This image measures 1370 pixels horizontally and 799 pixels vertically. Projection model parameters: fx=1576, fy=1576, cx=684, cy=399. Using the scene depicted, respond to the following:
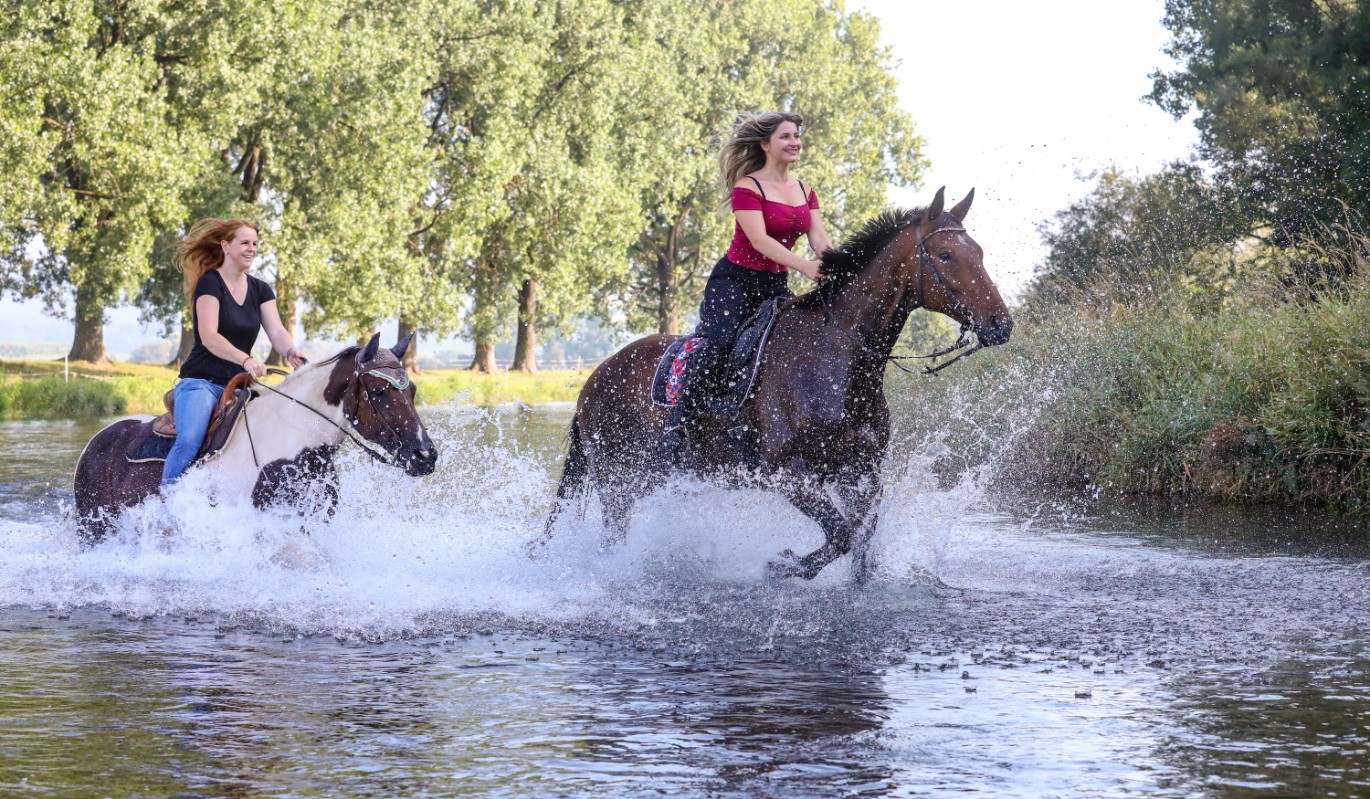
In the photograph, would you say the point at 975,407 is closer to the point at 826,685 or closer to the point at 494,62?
the point at 826,685

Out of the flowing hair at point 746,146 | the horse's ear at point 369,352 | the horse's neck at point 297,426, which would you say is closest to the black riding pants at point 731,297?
the flowing hair at point 746,146

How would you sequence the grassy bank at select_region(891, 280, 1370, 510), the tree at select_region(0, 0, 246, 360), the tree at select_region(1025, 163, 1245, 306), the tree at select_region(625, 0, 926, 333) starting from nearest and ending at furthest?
the grassy bank at select_region(891, 280, 1370, 510)
the tree at select_region(1025, 163, 1245, 306)
the tree at select_region(0, 0, 246, 360)
the tree at select_region(625, 0, 926, 333)

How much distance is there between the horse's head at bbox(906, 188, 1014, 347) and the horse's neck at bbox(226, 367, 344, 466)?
3.39 m

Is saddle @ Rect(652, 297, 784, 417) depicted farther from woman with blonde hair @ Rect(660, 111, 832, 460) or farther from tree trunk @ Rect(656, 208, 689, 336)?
tree trunk @ Rect(656, 208, 689, 336)

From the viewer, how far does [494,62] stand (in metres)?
49.0

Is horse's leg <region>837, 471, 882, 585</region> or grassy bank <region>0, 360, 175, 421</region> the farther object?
grassy bank <region>0, 360, 175, 421</region>

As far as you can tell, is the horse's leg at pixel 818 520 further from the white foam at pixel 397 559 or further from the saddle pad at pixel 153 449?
the saddle pad at pixel 153 449

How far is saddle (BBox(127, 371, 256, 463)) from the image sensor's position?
9055mm

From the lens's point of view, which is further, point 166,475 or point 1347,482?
point 1347,482

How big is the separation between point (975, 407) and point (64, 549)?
12.4 metres

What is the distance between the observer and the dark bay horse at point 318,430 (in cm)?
876

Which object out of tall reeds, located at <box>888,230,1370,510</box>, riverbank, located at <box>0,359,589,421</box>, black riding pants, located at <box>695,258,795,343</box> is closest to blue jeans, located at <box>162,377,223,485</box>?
black riding pants, located at <box>695,258,795,343</box>

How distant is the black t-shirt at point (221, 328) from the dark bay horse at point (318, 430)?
576 millimetres

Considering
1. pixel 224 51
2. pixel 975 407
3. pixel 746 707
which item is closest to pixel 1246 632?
pixel 746 707
